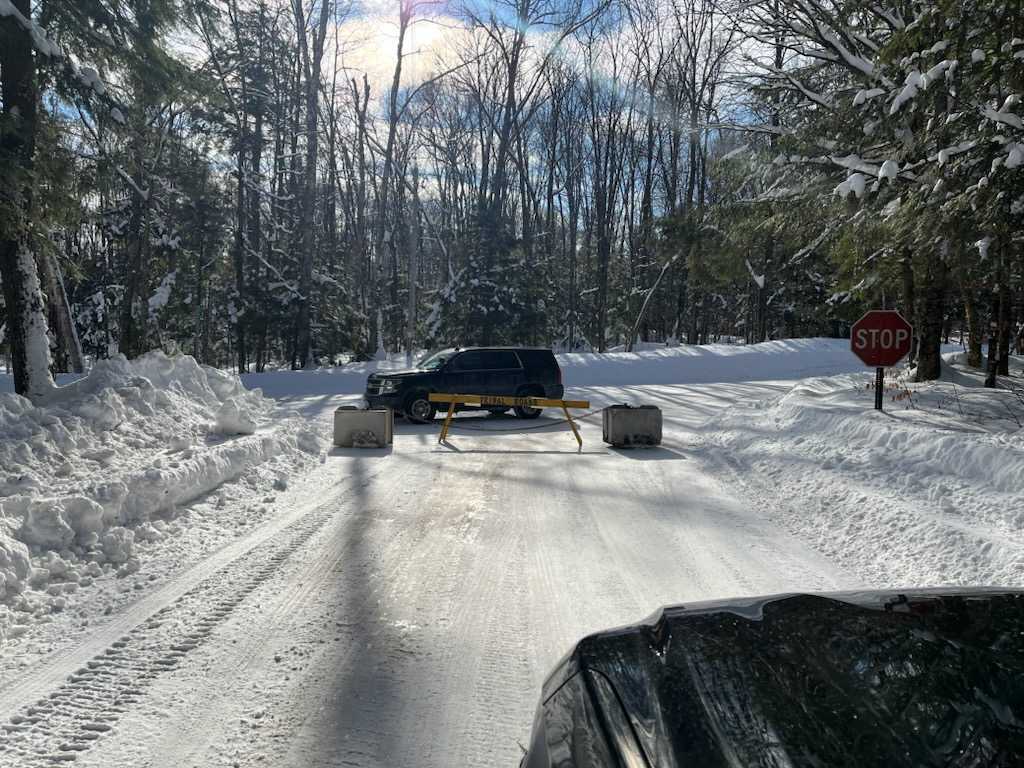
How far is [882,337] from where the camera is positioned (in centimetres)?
1056

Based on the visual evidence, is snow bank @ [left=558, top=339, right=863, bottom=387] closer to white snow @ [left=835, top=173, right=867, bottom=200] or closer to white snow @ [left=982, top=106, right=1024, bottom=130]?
white snow @ [left=835, top=173, right=867, bottom=200]

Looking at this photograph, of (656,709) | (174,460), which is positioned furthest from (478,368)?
(656,709)

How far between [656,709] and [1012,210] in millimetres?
9417

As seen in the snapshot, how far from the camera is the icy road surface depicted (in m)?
3.32

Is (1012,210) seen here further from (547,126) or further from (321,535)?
(547,126)

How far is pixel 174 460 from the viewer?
817cm

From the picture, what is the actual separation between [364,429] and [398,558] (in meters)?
6.38

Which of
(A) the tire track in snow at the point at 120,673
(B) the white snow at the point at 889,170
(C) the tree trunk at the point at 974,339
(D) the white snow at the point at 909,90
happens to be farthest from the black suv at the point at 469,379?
(C) the tree trunk at the point at 974,339

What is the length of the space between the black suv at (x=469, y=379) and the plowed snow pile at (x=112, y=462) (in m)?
2.88

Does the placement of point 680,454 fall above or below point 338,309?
below

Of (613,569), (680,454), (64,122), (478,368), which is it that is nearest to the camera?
(613,569)

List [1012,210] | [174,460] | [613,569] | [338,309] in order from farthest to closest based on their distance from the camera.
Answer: [338,309], [1012,210], [174,460], [613,569]

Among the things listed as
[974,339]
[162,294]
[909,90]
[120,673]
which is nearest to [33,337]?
[120,673]

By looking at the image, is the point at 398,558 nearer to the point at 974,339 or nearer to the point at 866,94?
the point at 866,94
